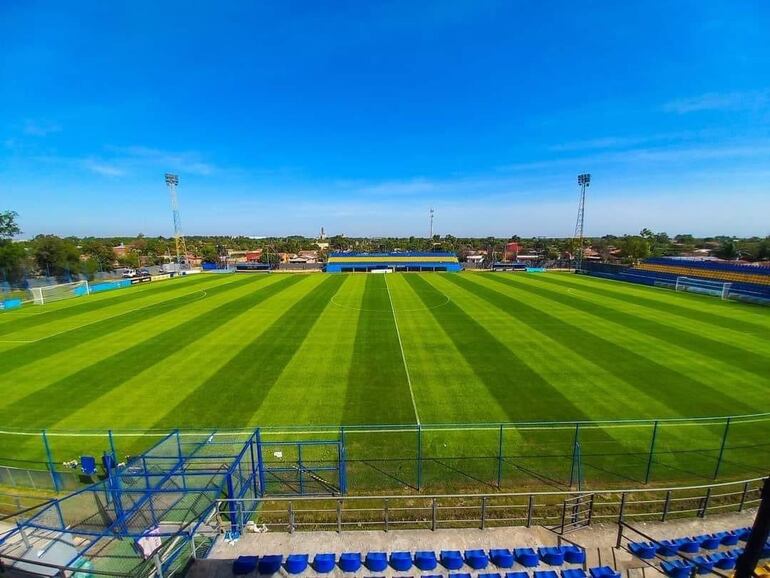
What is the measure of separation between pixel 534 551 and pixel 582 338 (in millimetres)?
21331

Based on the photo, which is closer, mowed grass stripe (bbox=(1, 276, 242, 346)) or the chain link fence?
the chain link fence

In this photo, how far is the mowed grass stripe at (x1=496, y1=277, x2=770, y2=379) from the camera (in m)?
21.5

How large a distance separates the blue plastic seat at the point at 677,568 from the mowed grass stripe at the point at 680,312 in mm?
26435

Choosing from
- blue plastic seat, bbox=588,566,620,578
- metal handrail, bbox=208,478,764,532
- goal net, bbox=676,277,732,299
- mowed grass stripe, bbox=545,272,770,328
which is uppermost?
goal net, bbox=676,277,732,299

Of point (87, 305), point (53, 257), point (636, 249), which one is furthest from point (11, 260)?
point (636, 249)

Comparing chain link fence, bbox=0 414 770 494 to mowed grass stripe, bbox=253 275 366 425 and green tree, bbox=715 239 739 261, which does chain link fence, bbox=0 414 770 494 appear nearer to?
mowed grass stripe, bbox=253 275 366 425

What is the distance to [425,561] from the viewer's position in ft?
24.4

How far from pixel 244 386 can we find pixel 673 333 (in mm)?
30212

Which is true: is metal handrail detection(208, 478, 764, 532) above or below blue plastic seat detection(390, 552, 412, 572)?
below

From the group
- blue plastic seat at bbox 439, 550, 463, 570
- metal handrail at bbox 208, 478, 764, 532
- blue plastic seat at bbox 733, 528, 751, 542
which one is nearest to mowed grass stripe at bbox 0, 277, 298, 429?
metal handrail at bbox 208, 478, 764, 532

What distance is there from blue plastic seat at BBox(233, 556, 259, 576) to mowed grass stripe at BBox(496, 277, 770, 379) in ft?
83.0

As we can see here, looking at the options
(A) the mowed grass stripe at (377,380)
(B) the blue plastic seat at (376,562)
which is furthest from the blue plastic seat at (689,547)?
(A) the mowed grass stripe at (377,380)

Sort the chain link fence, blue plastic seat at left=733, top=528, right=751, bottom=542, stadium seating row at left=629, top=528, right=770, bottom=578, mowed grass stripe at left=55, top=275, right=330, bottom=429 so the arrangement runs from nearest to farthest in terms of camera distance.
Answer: stadium seating row at left=629, top=528, right=770, bottom=578 < blue plastic seat at left=733, top=528, right=751, bottom=542 < the chain link fence < mowed grass stripe at left=55, top=275, right=330, bottom=429

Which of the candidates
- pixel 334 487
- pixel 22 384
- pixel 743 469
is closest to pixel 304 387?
pixel 334 487
